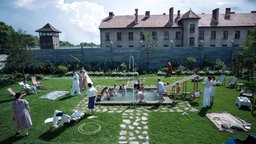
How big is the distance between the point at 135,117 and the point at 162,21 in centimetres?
2555

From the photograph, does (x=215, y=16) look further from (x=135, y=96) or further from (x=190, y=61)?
(x=135, y=96)

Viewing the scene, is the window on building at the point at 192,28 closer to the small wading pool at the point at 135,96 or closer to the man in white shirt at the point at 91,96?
the small wading pool at the point at 135,96

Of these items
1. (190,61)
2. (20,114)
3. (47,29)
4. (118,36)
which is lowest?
(20,114)

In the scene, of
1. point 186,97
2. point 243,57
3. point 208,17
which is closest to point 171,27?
point 208,17

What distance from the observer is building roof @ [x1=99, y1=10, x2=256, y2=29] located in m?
29.4

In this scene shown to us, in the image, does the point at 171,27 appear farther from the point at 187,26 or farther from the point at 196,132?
the point at 196,132

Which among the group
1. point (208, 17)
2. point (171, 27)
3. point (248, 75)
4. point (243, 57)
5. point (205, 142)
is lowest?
point (205, 142)

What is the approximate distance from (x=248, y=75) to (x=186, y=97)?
31.2 ft

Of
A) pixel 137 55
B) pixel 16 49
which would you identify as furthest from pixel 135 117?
pixel 137 55

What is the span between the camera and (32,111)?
893 cm

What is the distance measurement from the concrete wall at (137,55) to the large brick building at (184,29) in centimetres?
805

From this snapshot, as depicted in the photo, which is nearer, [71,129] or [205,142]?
[205,142]

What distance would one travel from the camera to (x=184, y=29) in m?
28.8

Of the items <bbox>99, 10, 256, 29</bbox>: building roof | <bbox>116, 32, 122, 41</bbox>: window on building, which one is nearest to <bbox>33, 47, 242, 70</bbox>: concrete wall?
<bbox>99, 10, 256, 29</bbox>: building roof
